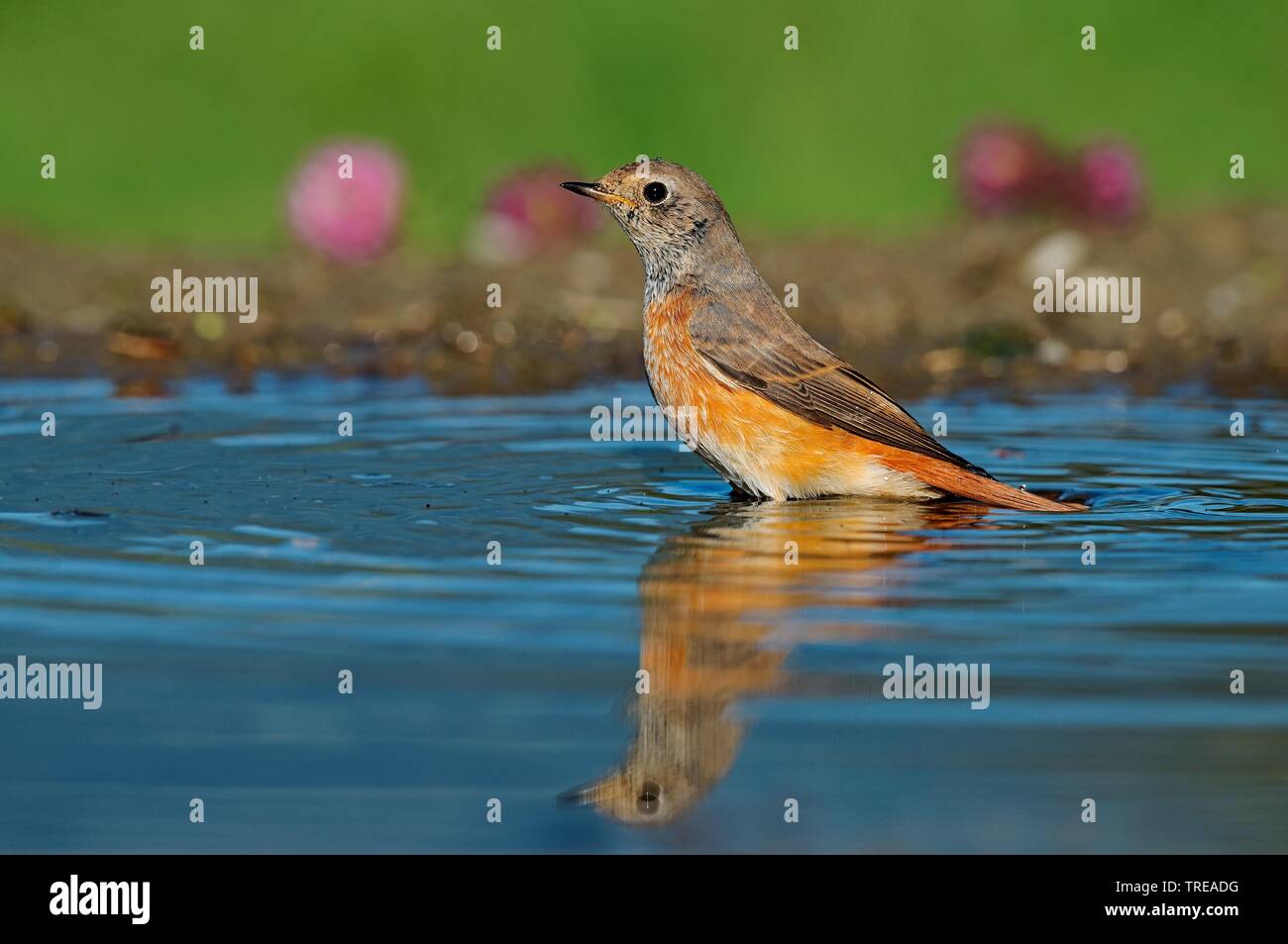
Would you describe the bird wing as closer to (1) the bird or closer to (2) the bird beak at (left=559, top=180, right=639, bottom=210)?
(1) the bird

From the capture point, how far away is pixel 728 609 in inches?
215

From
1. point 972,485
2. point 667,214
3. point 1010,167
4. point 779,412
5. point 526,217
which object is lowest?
point 972,485

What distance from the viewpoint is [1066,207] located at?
40.9 ft

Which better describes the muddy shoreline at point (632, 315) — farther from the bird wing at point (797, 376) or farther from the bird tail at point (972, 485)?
the bird tail at point (972, 485)

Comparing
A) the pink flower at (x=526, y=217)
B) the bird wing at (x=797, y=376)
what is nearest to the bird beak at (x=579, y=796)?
the bird wing at (x=797, y=376)

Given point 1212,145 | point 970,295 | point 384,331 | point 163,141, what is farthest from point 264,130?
point 1212,145

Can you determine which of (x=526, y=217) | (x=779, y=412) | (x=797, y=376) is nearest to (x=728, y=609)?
(x=779, y=412)

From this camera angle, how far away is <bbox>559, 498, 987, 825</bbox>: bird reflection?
410 centimetres

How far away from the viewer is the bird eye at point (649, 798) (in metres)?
3.95

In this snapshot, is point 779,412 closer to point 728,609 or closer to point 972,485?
point 972,485

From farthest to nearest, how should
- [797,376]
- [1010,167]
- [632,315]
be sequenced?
1. [1010,167]
2. [632,315]
3. [797,376]

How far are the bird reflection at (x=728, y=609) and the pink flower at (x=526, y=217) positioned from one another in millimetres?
5382

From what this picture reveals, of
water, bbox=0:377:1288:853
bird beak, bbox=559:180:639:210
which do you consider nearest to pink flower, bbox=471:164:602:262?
bird beak, bbox=559:180:639:210

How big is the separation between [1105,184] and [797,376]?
5159 millimetres
